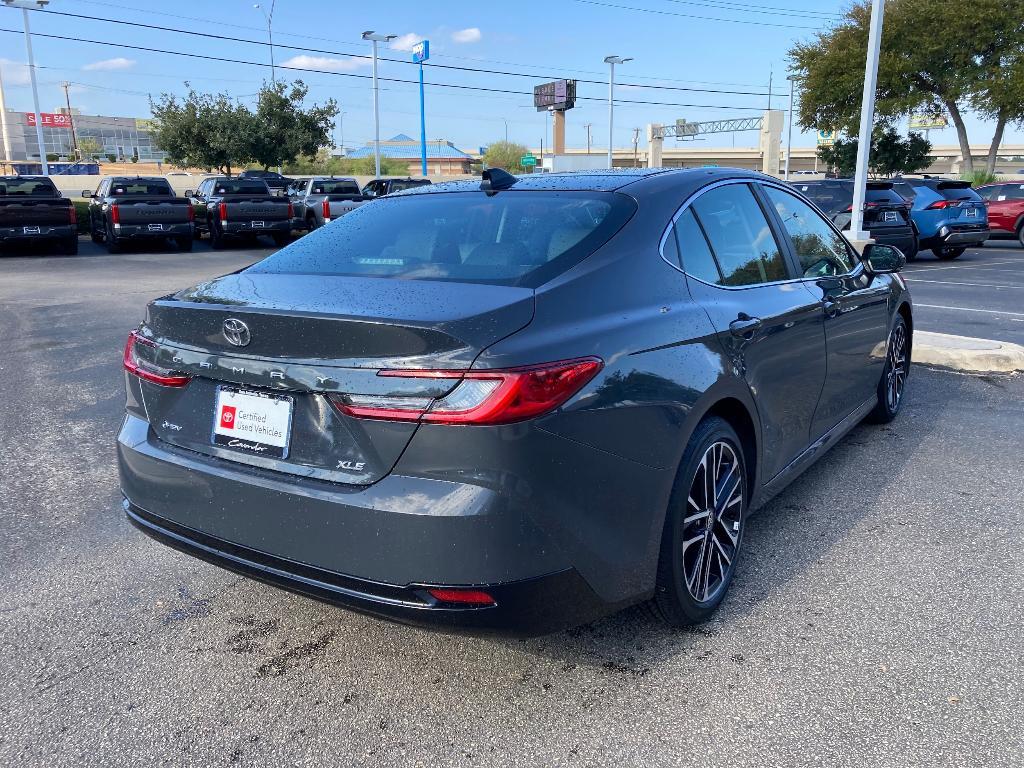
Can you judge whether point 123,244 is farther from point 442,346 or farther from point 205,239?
point 442,346

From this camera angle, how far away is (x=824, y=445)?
420 centimetres

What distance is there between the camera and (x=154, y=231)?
19.4 m

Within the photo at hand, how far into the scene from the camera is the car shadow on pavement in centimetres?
292

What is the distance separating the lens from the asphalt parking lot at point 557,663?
242cm

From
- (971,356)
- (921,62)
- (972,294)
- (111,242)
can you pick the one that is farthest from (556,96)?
(971,356)

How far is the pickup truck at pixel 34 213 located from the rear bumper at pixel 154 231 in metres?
1.07

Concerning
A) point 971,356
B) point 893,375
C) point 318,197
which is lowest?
point 971,356

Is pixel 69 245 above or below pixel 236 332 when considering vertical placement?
below

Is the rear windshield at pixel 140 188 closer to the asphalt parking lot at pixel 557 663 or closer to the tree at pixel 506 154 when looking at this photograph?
the asphalt parking lot at pixel 557 663

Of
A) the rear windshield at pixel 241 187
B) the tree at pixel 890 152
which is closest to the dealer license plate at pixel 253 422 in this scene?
the rear windshield at pixel 241 187

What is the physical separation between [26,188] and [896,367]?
63.5 feet

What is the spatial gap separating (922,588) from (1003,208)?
70.7ft

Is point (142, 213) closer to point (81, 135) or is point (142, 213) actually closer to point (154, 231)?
point (154, 231)

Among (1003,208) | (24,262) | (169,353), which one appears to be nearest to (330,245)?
(169,353)
